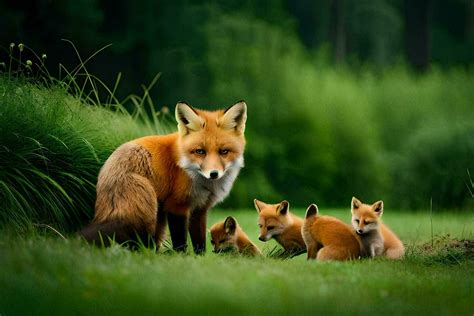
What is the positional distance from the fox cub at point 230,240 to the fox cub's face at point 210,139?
0.77 m

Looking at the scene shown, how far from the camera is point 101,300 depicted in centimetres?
394

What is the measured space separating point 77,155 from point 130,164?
2.94 feet

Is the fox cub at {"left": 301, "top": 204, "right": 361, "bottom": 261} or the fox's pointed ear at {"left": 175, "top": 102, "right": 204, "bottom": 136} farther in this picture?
the fox cub at {"left": 301, "top": 204, "right": 361, "bottom": 261}

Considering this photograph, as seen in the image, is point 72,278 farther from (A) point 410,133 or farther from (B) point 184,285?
(A) point 410,133

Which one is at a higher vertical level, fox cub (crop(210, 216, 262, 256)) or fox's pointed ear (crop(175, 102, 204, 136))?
fox's pointed ear (crop(175, 102, 204, 136))

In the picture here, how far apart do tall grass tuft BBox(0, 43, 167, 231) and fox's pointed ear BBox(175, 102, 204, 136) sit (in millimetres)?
1069

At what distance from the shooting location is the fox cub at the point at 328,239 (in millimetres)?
5613

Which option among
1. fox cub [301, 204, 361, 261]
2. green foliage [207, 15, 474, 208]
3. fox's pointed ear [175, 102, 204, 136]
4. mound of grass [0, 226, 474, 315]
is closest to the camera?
mound of grass [0, 226, 474, 315]

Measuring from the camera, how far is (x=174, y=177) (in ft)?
18.4

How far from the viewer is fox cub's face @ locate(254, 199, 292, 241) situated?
613cm

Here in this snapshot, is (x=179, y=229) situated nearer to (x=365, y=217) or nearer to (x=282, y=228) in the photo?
(x=282, y=228)

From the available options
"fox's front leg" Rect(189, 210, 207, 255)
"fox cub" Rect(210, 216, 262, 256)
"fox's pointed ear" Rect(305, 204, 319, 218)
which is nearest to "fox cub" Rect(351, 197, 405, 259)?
"fox's pointed ear" Rect(305, 204, 319, 218)

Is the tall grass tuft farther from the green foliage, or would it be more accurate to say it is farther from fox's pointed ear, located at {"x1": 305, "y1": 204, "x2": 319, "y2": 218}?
the green foliage

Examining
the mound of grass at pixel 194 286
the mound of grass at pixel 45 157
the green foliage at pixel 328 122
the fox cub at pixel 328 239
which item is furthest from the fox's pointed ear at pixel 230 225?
the green foliage at pixel 328 122
